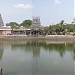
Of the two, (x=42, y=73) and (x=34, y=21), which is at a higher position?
(x=34, y=21)

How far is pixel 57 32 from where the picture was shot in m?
49.1

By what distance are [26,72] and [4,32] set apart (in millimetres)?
39594

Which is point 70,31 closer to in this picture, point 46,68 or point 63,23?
point 63,23

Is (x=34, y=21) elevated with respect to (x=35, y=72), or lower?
elevated

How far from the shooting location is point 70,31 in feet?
167

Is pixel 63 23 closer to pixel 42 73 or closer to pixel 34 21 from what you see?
pixel 34 21

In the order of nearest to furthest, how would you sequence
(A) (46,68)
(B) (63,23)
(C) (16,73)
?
(C) (16,73)
(A) (46,68)
(B) (63,23)

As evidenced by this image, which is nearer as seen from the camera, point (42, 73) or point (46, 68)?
point (42, 73)

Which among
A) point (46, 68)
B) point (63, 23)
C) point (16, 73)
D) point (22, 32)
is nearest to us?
point (16, 73)

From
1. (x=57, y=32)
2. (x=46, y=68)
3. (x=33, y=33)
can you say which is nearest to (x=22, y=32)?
(x=33, y=33)

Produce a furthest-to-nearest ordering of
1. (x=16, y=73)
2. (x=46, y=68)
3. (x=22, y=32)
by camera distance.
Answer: (x=22, y=32), (x=46, y=68), (x=16, y=73)

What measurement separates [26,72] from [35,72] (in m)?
0.49

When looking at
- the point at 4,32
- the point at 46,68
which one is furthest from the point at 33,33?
the point at 46,68

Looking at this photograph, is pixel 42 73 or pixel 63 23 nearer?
pixel 42 73
